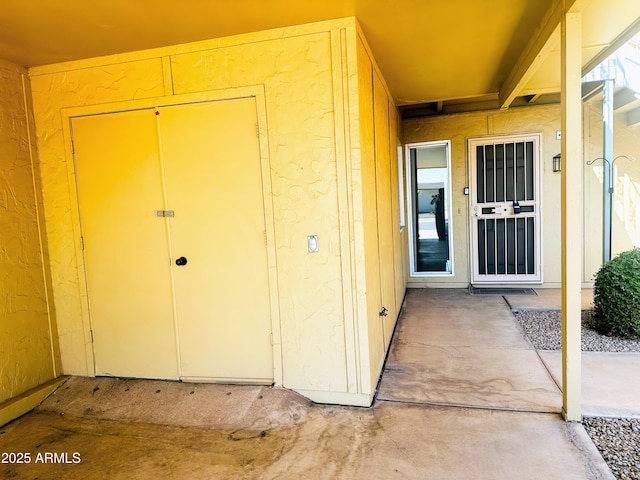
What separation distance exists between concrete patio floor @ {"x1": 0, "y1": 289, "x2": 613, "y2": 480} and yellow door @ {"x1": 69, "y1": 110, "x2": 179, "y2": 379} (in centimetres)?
29

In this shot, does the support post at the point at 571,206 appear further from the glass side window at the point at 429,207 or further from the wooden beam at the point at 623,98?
the glass side window at the point at 429,207

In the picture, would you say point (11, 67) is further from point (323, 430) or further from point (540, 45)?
point (540, 45)

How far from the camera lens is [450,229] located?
19.1 ft

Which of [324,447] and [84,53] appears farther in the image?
[84,53]

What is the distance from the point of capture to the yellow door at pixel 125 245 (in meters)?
3.01

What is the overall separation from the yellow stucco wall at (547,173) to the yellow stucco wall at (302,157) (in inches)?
141

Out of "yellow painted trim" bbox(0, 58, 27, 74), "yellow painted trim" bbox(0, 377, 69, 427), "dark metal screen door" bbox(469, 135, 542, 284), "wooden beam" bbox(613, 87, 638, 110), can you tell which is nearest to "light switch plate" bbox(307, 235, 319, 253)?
"yellow painted trim" bbox(0, 377, 69, 427)

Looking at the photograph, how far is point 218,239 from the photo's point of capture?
2.92m

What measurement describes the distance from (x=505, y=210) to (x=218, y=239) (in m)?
4.40

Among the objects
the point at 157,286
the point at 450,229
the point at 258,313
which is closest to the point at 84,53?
the point at 157,286

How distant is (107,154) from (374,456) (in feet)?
9.30

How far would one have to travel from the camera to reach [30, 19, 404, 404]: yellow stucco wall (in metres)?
2.58

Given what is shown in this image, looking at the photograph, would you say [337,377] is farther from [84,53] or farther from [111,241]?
[84,53]

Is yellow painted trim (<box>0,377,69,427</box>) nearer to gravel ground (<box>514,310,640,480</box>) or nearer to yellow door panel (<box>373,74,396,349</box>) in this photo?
yellow door panel (<box>373,74,396,349</box>)
